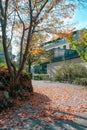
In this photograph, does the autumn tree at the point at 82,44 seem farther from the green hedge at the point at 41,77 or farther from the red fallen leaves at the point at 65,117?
the red fallen leaves at the point at 65,117

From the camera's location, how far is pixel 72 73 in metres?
28.4

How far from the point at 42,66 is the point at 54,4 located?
33951 millimetres

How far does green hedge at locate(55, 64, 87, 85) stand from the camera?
27.4 metres

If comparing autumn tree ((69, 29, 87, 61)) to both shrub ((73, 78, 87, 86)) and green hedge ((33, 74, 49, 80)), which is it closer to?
shrub ((73, 78, 87, 86))

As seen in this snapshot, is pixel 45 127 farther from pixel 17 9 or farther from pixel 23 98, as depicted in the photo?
pixel 17 9

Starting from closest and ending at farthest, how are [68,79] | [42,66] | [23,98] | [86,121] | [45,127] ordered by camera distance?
[45,127], [86,121], [23,98], [68,79], [42,66]

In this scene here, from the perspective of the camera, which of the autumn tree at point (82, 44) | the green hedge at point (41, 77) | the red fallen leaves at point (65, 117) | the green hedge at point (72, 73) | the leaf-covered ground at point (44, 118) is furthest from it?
the green hedge at point (41, 77)

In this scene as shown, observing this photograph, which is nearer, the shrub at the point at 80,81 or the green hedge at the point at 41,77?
the shrub at the point at 80,81

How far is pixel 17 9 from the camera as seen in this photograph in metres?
13.7

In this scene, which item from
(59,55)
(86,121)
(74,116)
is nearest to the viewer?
(86,121)

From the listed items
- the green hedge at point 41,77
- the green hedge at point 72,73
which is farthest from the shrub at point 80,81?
the green hedge at point 41,77

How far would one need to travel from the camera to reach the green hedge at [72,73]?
27359 millimetres

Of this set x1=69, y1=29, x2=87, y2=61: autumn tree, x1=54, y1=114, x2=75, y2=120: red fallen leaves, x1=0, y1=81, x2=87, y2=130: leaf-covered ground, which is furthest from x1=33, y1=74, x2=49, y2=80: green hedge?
x1=54, y1=114, x2=75, y2=120: red fallen leaves

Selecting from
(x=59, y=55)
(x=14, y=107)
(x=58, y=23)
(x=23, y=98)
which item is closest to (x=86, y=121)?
(x=14, y=107)
